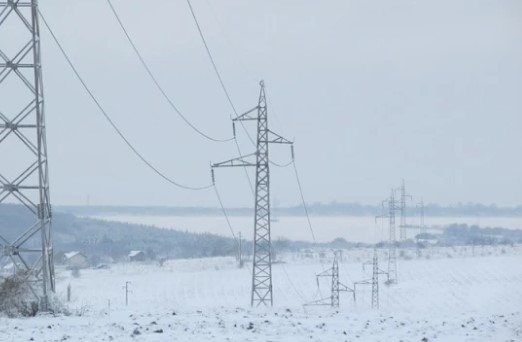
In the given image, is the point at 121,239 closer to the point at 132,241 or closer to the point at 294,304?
the point at 132,241

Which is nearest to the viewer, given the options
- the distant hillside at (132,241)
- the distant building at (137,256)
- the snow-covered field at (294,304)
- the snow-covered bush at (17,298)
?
the snow-covered field at (294,304)

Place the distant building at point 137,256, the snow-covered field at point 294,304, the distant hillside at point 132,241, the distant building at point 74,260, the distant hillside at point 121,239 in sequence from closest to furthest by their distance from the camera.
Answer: the snow-covered field at point 294,304 < the distant building at point 74,260 < the distant building at point 137,256 < the distant hillside at point 132,241 < the distant hillside at point 121,239

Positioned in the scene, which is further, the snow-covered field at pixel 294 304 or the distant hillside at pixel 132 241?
the distant hillside at pixel 132 241

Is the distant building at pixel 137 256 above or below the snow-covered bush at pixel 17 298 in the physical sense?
below

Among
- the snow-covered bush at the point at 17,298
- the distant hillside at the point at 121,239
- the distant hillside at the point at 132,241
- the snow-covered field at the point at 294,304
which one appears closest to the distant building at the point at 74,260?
the distant hillside at the point at 132,241

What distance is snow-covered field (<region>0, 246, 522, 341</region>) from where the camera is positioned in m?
16.2

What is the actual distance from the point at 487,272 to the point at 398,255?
3377 cm

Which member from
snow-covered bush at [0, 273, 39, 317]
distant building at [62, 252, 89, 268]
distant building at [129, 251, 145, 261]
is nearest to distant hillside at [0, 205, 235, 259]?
distant building at [129, 251, 145, 261]

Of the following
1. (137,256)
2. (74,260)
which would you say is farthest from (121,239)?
(74,260)

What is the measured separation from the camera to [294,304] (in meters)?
53.2

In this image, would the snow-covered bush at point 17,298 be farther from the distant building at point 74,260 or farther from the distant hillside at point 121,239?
the distant building at point 74,260

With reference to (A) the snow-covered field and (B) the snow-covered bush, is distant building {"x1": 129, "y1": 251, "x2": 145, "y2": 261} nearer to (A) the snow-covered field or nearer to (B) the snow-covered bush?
(A) the snow-covered field

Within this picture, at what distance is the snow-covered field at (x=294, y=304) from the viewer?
640 inches

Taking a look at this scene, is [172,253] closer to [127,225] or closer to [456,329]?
[127,225]
